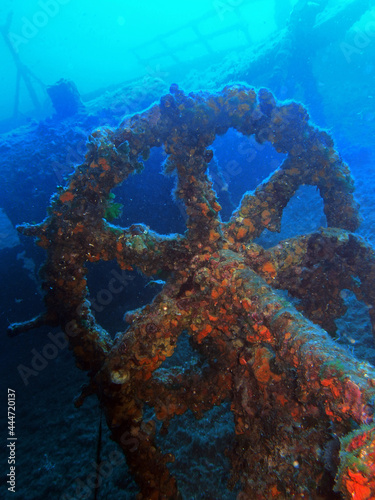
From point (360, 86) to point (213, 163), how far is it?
491 inches

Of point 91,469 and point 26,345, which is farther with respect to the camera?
point 26,345

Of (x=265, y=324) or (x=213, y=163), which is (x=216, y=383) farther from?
(x=213, y=163)

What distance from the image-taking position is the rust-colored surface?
6.36 ft

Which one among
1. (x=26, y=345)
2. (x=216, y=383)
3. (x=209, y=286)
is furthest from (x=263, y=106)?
(x=26, y=345)

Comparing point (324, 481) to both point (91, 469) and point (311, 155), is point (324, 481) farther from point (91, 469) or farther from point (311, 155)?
point (311, 155)

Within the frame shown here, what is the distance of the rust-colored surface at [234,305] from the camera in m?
1.94

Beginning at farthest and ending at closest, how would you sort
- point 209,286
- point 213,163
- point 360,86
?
point 360,86 < point 213,163 < point 209,286

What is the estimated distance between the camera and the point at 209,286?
10.5 ft

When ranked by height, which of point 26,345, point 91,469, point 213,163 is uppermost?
point 213,163

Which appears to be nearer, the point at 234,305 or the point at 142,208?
the point at 234,305

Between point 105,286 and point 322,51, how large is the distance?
18.7m

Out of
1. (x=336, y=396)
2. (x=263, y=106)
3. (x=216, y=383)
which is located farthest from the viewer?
(x=263, y=106)

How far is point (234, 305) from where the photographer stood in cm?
292

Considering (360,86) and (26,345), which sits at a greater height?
(360,86)
